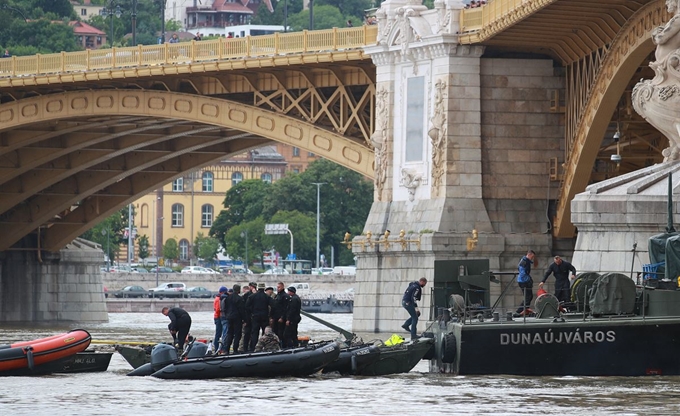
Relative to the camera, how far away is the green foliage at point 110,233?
517 ft

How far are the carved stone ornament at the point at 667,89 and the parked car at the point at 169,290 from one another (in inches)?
3276

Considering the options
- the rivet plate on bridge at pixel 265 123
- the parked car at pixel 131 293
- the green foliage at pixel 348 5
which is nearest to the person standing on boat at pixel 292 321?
the rivet plate on bridge at pixel 265 123

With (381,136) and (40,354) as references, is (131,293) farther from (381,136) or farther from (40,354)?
(40,354)

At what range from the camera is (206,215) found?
185m

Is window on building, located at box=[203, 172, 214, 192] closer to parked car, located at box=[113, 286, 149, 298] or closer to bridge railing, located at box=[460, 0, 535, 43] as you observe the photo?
parked car, located at box=[113, 286, 149, 298]

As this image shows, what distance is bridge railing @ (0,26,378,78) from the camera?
6562 cm

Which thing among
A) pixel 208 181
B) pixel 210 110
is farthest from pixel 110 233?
pixel 210 110

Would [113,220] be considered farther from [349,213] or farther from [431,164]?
[431,164]

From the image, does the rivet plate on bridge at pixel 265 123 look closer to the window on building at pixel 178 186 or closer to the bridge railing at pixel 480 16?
the bridge railing at pixel 480 16

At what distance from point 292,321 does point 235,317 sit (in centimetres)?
157

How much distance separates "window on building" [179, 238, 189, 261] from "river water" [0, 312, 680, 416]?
141 meters

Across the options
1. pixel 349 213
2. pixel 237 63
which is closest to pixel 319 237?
pixel 349 213

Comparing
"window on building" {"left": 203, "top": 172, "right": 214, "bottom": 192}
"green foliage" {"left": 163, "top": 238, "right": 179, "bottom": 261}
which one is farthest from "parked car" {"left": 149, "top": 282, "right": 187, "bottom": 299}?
"window on building" {"left": 203, "top": 172, "right": 214, "bottom": 192}

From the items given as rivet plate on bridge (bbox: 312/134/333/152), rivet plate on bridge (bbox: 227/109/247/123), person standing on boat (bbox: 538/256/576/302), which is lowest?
person standing on boat (bbox: 538/256/576/302)
